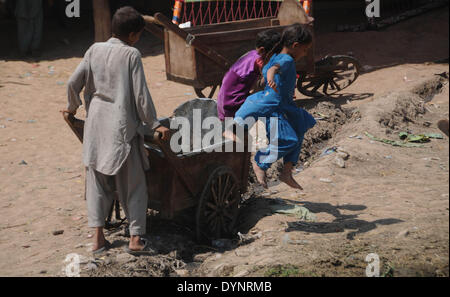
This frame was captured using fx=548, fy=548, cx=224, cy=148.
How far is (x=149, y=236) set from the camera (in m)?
4.12

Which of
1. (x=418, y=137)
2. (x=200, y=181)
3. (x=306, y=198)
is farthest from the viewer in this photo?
(x=418, y=137)

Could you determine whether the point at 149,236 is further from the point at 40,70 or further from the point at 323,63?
the point at 40,70

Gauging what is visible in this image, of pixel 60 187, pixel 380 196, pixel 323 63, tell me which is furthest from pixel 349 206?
pixel 323 63

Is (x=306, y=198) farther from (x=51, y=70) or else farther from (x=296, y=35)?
(x=51, y=70)

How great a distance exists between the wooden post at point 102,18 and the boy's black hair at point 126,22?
7715mm

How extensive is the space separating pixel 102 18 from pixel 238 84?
6827mm

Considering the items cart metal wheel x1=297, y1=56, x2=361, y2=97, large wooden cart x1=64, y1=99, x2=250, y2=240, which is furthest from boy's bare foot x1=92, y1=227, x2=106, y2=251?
cart metal wheel x1=297, y1=56, x2=361, y2=97

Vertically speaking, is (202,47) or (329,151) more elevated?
(202,47)

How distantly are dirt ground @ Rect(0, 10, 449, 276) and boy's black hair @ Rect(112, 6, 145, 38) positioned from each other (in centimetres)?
149

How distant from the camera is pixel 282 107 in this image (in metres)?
4.22

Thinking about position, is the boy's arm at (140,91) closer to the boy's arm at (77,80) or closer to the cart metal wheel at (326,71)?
the boy's arm at (77,80)

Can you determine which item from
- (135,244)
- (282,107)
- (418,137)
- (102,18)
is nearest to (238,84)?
(282,107)

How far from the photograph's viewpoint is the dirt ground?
357 cm
